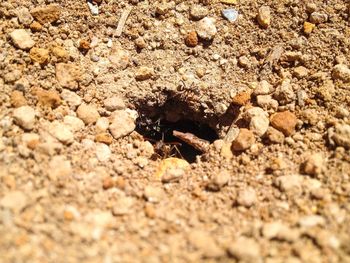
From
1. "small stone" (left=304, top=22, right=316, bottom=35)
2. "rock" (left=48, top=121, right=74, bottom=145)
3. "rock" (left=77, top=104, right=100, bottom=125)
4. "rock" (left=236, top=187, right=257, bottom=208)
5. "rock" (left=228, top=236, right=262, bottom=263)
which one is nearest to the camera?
"rock" (left=228, top=236, right=262, bottom=263)

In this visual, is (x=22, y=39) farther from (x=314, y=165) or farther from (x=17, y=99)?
(x=314, y=165)

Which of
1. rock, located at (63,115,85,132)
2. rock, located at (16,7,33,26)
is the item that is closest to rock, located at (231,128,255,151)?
rock, located at (63,115,85,132)

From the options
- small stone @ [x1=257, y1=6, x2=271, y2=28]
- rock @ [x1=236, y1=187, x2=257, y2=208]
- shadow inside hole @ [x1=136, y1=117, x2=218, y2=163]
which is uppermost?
small stone @ [x1=257, y1=6, x2=271, y2=28]

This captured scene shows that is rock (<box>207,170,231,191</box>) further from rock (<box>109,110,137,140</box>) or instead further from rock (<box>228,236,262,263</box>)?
rock (<box>109,110,137,140</box>)

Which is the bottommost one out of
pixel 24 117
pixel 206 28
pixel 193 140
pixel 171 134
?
pixel 171 134

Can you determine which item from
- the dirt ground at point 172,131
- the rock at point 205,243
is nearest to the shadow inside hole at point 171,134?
the dirt ground at point 172,131

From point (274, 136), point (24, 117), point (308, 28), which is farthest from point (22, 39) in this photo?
point (308, 28)

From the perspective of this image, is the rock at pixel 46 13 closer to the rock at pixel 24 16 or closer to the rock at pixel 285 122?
the rock at pixel 24 16
